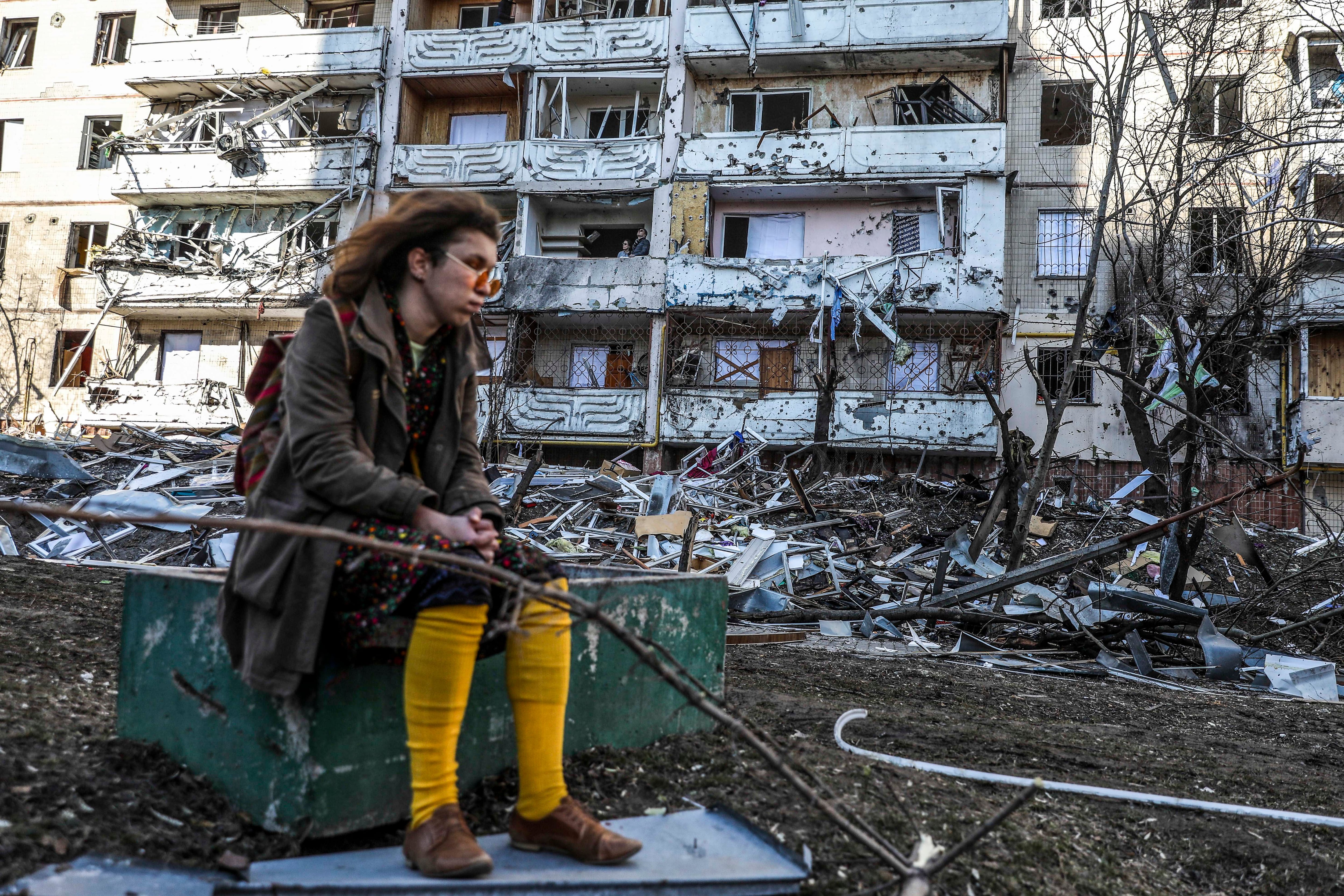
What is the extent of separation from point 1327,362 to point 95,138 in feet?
110

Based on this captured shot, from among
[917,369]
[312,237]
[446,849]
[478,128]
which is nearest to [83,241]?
[312,237]

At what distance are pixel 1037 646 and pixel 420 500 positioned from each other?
23.3 ft

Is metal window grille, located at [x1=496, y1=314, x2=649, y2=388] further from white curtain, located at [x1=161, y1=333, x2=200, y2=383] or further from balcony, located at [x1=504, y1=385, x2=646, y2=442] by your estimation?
white curtain, located at [x1=161, y1=333, x2=200, y2=383]

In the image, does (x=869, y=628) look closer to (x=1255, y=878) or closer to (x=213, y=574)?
(x=1255, y=878)

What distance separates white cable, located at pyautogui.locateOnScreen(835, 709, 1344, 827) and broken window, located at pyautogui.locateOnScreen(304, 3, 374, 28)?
88.0 ft

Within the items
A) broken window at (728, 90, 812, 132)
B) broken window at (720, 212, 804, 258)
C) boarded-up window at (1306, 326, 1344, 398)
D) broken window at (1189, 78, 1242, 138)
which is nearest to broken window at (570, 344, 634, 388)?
broken window at (720, 212, 804, 258)

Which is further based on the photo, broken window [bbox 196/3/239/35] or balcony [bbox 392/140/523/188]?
broken window [bbox 196/3/239/35]

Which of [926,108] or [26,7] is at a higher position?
[26,7]

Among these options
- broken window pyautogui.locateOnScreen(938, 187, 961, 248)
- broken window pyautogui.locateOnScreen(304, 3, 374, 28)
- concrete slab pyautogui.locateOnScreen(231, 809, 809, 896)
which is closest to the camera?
concrete slab pyautogui.locateOnScreen(231, 809, 809, 896)

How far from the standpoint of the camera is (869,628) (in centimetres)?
838

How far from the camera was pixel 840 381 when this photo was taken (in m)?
18.1

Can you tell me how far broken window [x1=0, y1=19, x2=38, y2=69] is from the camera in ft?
91.3

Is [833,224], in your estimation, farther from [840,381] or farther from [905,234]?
[840,381]

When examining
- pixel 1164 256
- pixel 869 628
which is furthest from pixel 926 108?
pixel 869 628
